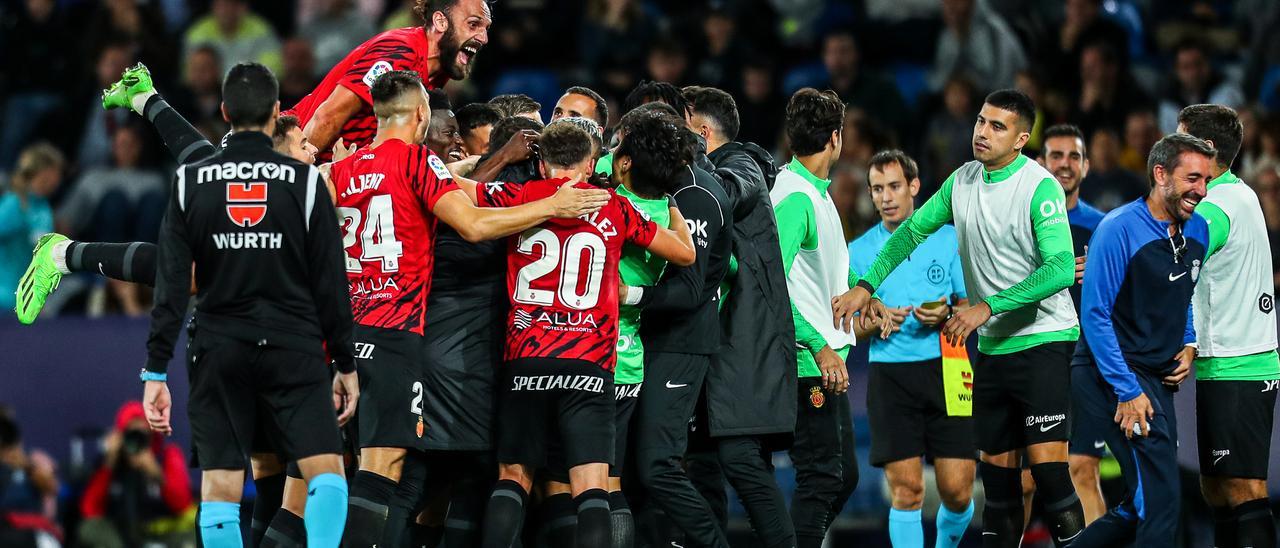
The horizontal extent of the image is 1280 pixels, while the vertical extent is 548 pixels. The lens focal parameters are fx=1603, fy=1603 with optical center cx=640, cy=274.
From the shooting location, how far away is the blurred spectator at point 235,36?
50.2ft

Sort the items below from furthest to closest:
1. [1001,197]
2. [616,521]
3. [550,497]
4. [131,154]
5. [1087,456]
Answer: [131,154] < [1087,456] < [1001,197] < [550,497] < [616,521]

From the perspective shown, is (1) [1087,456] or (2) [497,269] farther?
(1) [1087,456]

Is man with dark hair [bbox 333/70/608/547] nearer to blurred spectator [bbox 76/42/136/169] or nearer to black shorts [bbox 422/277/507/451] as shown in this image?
black shorts [bbox 422/277/507/451]

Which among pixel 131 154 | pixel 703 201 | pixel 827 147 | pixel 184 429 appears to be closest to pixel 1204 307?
pixel 827 147

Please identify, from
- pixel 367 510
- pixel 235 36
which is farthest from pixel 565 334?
pixel 235 36

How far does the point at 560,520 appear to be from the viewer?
7.50m

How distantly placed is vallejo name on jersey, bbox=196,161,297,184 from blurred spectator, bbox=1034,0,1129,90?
881 cm

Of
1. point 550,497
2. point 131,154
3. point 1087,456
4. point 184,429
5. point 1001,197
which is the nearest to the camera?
point 550,497

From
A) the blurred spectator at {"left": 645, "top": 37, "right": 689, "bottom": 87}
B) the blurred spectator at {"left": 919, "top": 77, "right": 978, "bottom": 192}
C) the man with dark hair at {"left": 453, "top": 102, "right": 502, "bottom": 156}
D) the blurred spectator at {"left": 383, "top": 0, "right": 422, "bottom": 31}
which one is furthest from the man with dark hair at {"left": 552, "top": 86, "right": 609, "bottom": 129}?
the blurred spectator at {"left": 383, "top": 0, "right": 422, "bottom": 31}

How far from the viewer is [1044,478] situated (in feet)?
26.9

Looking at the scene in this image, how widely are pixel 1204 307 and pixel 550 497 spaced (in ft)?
10.9

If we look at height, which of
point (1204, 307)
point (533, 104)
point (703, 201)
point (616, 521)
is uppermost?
point (533, 104)

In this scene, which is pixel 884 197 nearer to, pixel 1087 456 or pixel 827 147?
pixel 827 147

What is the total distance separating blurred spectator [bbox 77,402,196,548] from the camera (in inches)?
448
